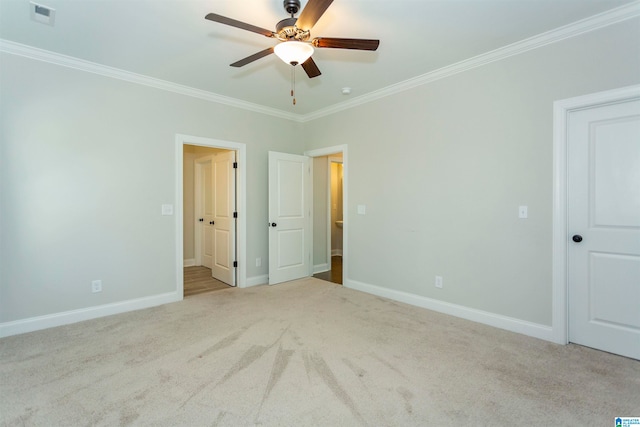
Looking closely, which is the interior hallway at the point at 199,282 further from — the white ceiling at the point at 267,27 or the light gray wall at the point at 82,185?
the white ceiling at the point at 267,27

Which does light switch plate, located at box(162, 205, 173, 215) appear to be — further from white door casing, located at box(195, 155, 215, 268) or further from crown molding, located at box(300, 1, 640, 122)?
crown molding, located at box(300, 1, 640, 122)

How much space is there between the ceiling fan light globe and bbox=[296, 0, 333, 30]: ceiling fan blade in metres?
0.11

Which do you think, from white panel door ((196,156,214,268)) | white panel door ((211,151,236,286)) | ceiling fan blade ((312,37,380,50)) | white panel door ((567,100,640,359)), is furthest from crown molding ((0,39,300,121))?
white panel door ((567,100,640,359))

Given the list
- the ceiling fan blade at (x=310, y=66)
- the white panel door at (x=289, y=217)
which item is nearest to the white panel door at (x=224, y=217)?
the white panel door at (x=289, y=217)

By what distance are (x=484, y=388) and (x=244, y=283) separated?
3.34 metres

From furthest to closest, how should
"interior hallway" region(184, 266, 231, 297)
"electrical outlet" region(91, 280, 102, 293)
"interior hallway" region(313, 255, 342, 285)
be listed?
"interior hallway" region(313, 255, 342, 285)
"interior hallway" region(184, 266, 231, 297)
"electrical outlet" region(91, 280, 102, 293)

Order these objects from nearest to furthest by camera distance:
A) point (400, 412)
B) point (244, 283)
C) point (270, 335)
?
point (400, 412), point (270, 335), point (244, 283)

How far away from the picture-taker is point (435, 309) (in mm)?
3502

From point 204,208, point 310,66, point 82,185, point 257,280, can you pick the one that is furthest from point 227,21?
point 204,208

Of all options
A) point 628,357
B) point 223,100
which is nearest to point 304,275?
point 223,100

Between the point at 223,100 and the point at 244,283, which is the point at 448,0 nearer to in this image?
the point at 223,100

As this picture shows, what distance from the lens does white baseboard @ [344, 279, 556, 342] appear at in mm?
2787

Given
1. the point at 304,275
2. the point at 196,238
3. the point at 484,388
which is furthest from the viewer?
the point at 196,238

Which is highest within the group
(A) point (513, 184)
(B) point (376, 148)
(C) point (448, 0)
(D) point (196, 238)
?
(C) point (448, 0)
